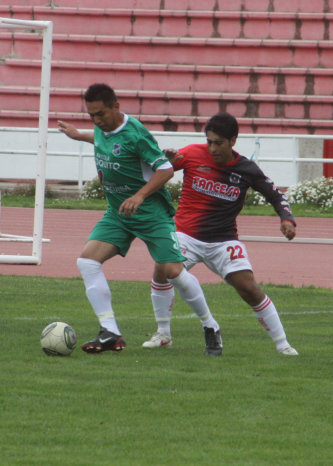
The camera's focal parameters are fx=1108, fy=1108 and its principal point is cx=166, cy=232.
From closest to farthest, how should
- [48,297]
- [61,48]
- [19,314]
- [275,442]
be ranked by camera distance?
[275,442] < [19,314] < [48,297] < [61,48]

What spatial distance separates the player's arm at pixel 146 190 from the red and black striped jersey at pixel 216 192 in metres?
0.38

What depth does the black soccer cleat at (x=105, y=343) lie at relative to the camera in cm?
754

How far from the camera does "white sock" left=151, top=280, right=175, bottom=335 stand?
7980 millimetres

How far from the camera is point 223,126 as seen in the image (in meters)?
7.57

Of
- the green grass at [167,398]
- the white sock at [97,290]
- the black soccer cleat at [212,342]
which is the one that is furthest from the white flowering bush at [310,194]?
the white sock at [97,290]

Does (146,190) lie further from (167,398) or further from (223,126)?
(167,398)

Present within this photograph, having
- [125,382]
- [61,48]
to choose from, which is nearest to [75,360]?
[125,382]

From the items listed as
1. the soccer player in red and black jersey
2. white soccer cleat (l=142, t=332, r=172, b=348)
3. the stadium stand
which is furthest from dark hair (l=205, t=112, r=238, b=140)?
the stadium stand

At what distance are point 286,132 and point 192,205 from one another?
20.1 m

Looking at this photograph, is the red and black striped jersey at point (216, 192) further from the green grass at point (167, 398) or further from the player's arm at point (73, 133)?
the green grass at point (167, 398)

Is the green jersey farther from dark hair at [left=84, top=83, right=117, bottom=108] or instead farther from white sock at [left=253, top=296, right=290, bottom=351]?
white sock at [left=253, top=296, right=290, bottom=351]

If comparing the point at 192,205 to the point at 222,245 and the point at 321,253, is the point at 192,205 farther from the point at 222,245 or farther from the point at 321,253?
the point at 321,253

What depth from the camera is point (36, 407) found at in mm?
5836

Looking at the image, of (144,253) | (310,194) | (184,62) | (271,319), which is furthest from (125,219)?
(184,62)
